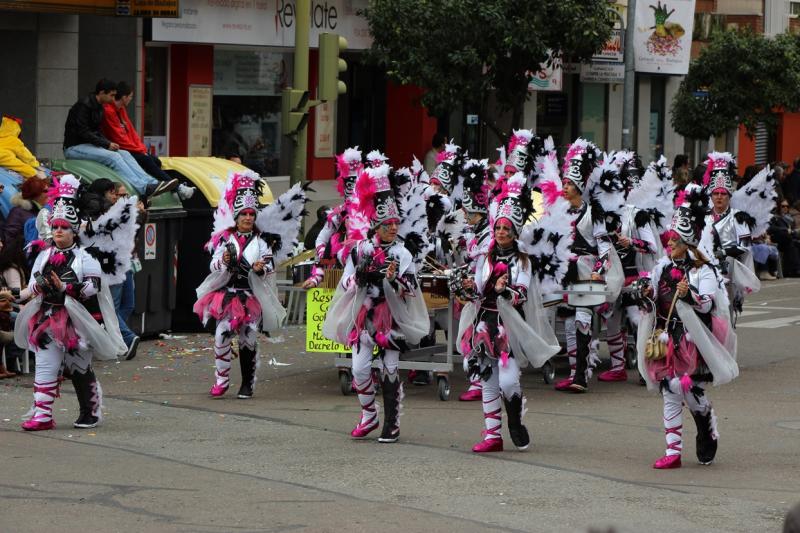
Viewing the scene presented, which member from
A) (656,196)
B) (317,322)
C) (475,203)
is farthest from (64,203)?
(656,196)

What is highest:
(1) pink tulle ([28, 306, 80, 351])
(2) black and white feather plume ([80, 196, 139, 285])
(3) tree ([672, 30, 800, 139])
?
(3) tree ([672, 30, 800, 139])

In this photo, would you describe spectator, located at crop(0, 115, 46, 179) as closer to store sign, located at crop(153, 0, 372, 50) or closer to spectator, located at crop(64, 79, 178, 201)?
spectator, located at crop(64, 79, 178, 201)

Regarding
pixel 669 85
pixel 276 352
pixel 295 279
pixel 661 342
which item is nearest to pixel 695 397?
pixel 661 342

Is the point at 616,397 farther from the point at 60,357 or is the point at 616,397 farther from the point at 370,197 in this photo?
the point at 60,357

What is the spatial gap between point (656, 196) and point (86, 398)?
5.90 meters

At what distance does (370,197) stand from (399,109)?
60.8 ft

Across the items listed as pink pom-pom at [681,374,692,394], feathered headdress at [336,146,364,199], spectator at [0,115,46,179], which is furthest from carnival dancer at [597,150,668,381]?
spectator at [0,115,46,179]

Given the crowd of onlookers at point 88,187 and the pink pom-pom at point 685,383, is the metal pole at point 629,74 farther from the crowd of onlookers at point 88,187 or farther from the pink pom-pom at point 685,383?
the pink pom-pom at point 685,383

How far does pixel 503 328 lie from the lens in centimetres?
1028

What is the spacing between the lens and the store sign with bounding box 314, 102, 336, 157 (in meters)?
26.5

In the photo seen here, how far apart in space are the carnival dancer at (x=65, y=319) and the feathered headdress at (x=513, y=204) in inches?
115

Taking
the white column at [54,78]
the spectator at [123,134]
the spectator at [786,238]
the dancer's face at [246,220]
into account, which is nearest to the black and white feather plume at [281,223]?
the dancer's face at [246,220]

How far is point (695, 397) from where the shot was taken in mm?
9828

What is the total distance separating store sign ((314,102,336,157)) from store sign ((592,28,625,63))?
6.86 m
